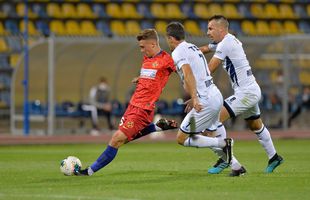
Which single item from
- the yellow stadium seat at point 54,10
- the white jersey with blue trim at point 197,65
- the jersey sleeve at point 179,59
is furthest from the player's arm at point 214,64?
the yellow stadium seat at point 54,10

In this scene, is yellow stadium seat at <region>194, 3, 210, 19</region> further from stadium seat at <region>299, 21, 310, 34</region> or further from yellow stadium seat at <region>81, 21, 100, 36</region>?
yellow stadium seat at <region>81, 21, 100, 36</region>

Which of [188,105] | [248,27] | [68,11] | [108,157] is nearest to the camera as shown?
[188,105]

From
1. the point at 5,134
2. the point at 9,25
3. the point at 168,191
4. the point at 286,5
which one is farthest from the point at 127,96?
the point at 168,191

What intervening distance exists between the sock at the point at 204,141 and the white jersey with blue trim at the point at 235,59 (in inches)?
53.5

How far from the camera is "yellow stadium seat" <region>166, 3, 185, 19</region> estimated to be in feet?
132

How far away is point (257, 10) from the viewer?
41875 mm

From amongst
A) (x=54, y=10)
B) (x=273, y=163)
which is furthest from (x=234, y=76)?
(x=54, y=10)

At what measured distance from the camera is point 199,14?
4078cm

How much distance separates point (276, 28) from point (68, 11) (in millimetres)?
9652

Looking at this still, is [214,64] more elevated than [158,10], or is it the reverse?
[158,10]

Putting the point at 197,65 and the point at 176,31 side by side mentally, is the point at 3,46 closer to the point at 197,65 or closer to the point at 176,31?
the point at 176,31

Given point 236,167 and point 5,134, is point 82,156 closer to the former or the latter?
point 236,167

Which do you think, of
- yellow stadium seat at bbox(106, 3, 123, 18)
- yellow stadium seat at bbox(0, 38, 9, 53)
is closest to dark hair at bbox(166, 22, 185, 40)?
yellow stadium seat at bbox(0, 38, 9, 53)

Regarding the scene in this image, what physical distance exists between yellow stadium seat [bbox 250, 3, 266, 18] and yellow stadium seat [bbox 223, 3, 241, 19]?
0.83m
